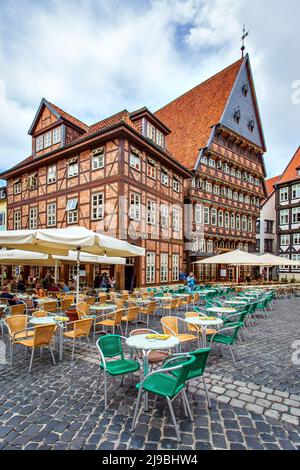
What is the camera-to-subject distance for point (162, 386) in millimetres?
3289

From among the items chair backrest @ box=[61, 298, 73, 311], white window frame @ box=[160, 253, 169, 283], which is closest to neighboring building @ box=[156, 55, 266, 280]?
white window frame @ box=[160, 253, 169, 283]

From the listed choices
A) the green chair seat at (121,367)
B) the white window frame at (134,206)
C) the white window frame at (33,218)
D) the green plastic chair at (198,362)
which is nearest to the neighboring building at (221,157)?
the white window frame at (134,206)

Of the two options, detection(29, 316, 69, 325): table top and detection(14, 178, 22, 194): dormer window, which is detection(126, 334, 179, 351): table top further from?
detection(14, 178, 22, 194): dormer window

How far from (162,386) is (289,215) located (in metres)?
33.5

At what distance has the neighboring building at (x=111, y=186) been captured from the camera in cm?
1526

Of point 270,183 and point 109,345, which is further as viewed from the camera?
point 270,183

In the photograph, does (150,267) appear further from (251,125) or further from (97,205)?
(251,125)

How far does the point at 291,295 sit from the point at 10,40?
60.7 feet

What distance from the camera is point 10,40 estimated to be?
5.32m

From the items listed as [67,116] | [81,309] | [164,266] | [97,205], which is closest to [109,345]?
[81,309]

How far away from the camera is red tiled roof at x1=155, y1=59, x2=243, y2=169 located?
23172mm

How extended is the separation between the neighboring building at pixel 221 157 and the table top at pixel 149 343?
18.0 metres
